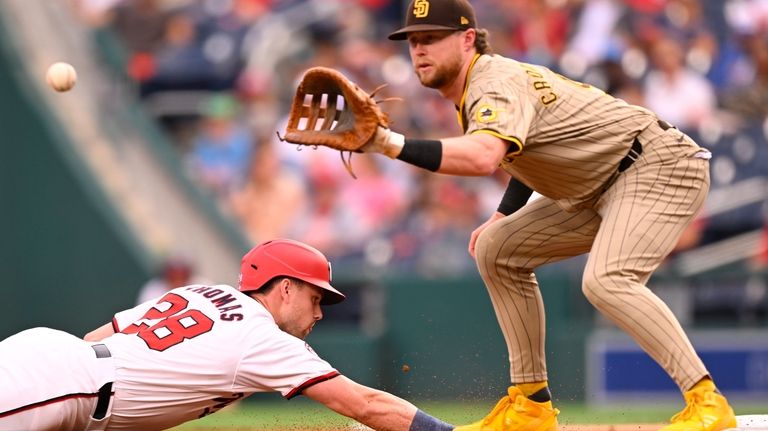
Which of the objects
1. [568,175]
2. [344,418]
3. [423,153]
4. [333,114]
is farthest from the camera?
[344,418]

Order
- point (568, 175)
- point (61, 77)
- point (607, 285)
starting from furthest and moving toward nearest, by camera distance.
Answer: point (61, 77), point (568, 175), point (607, 285)

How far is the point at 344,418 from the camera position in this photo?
7.96 m

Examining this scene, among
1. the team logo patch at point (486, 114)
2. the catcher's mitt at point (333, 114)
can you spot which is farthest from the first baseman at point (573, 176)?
the catcher's mitt at point (333, 114)

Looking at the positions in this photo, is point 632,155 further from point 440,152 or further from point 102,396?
point 102,396

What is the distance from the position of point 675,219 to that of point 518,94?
92 cm

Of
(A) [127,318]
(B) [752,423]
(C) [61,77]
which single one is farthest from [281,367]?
(C) [61,77]

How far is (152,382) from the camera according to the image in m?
4.80

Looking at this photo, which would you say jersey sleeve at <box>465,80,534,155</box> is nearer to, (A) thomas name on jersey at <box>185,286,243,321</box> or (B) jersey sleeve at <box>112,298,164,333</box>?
(A) thomas name on jersey at <box>185,286,243,321</box>

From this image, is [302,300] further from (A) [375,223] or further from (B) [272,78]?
(B) [272,78]

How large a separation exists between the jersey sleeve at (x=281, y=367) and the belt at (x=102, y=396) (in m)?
0.49

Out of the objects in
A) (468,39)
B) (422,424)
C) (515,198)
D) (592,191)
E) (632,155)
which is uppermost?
(468,39)

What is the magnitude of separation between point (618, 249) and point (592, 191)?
37 centimetres

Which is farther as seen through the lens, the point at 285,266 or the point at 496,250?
the point at 496,250

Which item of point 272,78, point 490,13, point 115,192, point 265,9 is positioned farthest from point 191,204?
point 490,13
